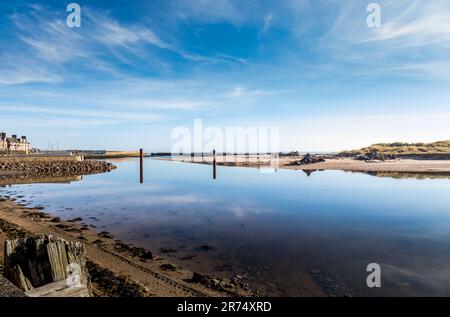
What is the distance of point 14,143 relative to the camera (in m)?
115

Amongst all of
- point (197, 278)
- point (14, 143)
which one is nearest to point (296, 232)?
point (197, 278)

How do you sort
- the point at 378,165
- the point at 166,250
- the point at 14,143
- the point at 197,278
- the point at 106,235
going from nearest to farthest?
1. the point at 197,278
2. the point at 166,250
3. the point at 106,235
4. the point at 378,165
5. the point at 14,143

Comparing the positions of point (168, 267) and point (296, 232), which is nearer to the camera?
point (168, 267)

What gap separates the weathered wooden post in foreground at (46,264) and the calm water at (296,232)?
535 cm

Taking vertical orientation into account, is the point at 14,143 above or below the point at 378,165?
above

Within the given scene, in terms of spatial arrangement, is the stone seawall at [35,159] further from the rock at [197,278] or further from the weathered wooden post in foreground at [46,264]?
the weathered wooden post in foreground at [46,264]

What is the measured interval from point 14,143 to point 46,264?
136 m

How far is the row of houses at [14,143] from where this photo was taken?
105 metres

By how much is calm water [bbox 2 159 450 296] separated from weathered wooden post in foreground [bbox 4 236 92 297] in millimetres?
5348

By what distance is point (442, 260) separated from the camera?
33.6ft

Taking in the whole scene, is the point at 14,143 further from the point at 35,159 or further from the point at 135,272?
the point at 135,272

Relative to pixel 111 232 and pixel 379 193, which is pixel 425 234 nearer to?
pixel 379 193
